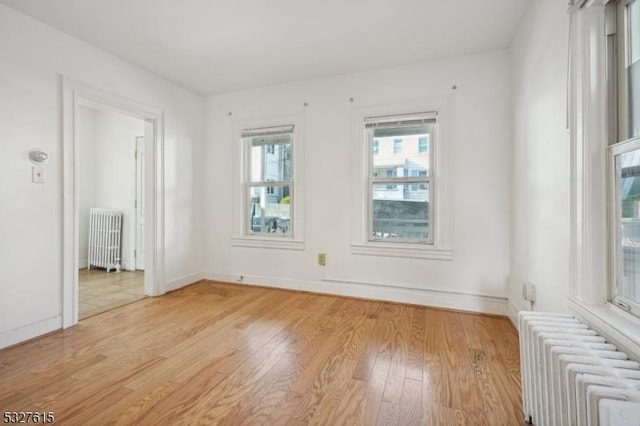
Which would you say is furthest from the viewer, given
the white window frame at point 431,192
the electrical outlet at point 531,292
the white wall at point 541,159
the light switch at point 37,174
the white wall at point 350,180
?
the white window frame at point 431,192

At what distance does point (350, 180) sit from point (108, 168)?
4.12 metres

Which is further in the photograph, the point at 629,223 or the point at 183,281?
the point at 183,281

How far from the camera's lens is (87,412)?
151 cm

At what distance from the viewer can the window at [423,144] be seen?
10.3 feet

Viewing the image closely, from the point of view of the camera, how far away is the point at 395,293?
3.21 metres

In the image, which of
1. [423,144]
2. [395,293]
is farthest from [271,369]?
[423,144]

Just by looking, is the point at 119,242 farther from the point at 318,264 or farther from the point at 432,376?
the point at 432,376

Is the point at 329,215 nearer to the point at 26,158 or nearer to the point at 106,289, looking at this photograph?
the point at 26,158

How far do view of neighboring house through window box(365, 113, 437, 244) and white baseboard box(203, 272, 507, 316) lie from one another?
56 cm

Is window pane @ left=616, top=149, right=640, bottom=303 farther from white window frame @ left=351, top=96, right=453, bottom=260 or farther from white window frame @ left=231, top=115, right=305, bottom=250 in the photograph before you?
white window frame @ left=231, top=115, right=305, bottom=250

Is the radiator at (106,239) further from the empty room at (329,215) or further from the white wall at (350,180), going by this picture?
the white wall at (350,180)

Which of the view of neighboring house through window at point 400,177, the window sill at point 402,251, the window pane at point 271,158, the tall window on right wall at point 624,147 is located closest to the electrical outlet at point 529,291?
the window sill at point 402,251

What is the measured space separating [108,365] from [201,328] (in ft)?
2.35

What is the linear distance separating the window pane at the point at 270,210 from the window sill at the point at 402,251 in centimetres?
102
